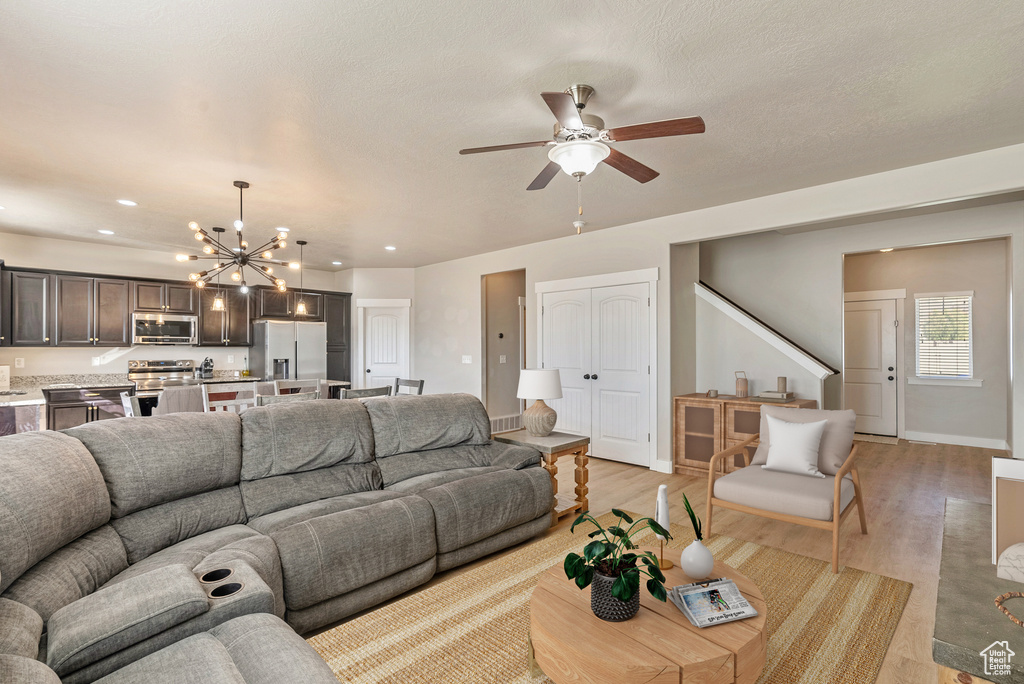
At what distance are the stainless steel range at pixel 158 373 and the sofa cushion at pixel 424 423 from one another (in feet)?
13.1

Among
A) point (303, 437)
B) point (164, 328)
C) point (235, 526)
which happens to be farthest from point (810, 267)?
point (164, 328)

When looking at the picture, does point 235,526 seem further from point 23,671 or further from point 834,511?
point 834,511

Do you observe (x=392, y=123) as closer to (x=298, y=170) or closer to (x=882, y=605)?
(x=298, y=170)

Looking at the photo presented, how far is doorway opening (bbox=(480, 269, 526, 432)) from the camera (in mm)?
7227

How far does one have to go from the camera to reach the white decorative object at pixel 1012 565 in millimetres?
1165

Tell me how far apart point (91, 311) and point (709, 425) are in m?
7.27

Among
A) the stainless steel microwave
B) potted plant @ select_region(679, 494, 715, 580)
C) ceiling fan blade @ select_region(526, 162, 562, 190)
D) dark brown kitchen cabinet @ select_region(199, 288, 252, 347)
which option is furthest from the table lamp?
the stainless steel microwave

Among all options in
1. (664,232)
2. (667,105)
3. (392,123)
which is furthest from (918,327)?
(392,123)

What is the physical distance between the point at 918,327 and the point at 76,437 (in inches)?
326

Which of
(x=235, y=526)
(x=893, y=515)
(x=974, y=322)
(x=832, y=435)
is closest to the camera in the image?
(x=235, y=526)

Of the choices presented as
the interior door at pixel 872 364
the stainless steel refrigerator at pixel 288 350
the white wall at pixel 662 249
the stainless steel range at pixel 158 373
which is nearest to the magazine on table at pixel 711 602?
the white wall at pixel 662 249

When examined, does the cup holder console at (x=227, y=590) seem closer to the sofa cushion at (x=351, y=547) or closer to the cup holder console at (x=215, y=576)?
the cup holder console at (x=215, y=576)

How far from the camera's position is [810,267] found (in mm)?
5680

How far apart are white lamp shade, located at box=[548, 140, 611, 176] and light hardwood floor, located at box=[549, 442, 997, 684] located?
2.37m
